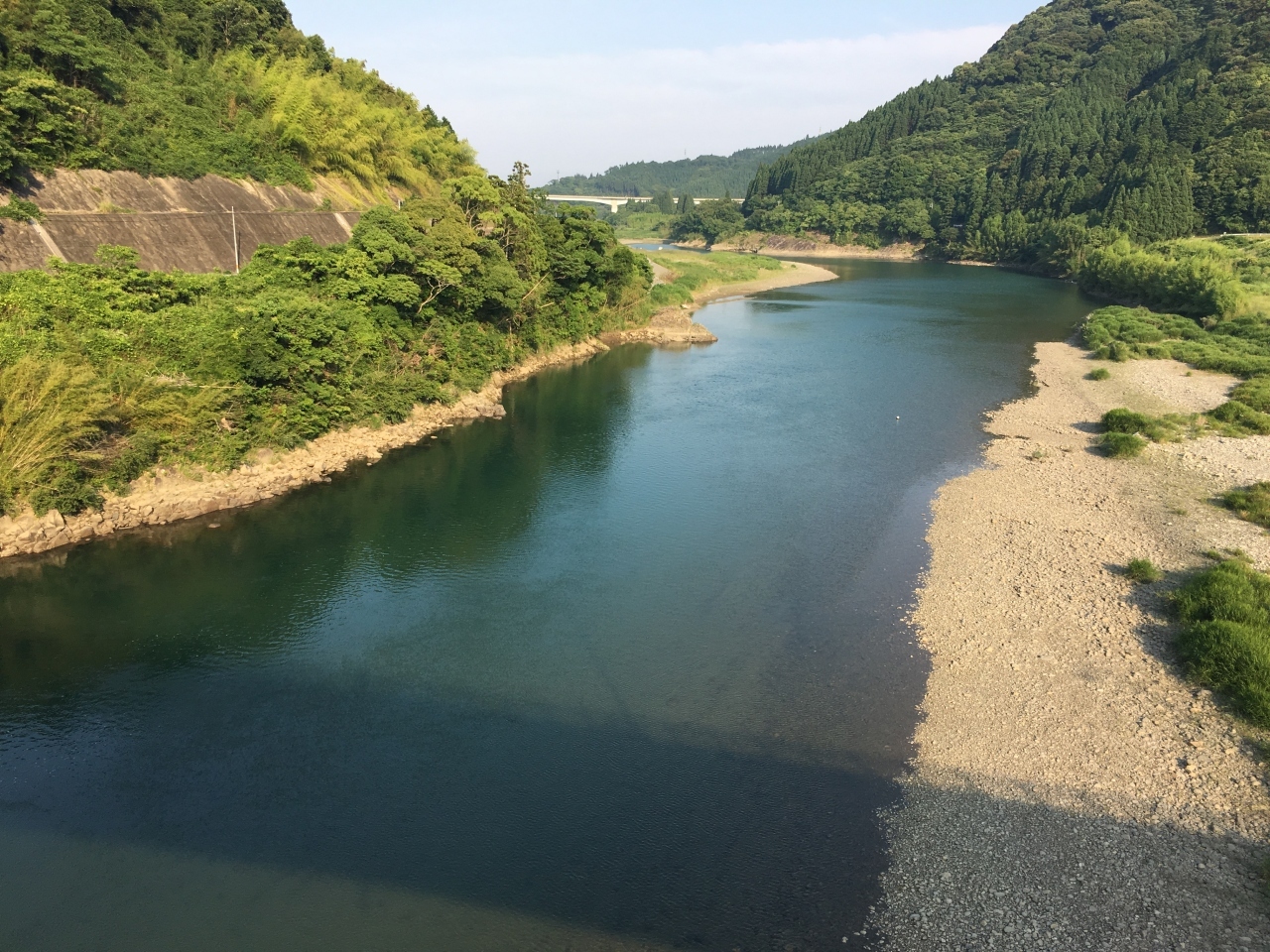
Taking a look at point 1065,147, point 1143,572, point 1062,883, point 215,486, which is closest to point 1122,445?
point 1143,572

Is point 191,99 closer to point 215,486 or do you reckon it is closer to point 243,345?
point 243,345

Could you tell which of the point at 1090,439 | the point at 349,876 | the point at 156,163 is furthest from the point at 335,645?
the point at 1090,439

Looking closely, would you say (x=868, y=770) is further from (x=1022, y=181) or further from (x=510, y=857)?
(x=1022, y=181)

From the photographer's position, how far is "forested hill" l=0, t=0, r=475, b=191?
25.0 m

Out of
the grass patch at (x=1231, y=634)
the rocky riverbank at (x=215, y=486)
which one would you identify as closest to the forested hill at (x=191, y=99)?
the rocky riverbank at (x=215, y=486)

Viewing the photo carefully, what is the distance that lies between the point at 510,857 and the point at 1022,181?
364 feet

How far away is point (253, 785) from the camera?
11328 mm

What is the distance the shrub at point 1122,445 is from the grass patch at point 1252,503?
3768 mm

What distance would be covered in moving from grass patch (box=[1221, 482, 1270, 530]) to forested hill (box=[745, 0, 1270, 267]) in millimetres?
62325

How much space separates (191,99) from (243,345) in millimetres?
20834

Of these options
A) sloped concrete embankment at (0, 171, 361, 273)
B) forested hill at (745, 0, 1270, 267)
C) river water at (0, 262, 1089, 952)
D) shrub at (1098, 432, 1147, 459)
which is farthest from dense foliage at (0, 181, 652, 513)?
forested hill at (745, 0, 1270, 267)

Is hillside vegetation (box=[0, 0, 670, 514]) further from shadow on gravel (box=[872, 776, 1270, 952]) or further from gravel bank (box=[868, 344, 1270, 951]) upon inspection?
shadow on gravel (box=[872, 776, 1270, 952])

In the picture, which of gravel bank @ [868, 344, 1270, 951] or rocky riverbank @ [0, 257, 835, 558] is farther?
rocky riverbank @ [0, 257, 835, 558]

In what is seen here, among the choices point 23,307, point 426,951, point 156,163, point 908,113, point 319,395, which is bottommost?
point 426,951
